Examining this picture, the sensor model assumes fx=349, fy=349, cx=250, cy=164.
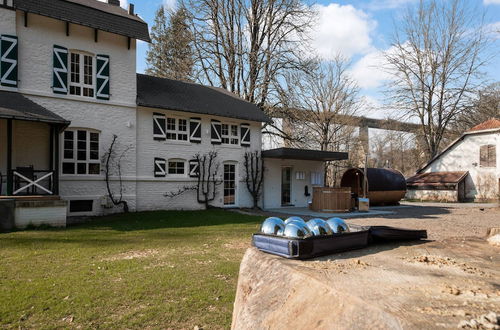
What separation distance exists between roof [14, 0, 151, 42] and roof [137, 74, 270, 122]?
2684 millimetres

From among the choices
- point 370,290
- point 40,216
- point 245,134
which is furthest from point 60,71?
point 370,290

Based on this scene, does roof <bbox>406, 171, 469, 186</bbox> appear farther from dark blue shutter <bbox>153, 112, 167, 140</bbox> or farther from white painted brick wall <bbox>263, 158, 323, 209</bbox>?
dark blue shutter <bbox>153, 112, 167, 140</bbox>

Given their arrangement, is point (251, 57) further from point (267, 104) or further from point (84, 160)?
point (84, 160)

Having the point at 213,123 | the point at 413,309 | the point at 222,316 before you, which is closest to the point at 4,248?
the point at 222,316

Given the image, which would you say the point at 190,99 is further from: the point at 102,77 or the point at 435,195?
the point at 435,195

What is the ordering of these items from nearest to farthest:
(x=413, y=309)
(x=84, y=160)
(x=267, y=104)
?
(x=413, y=309), (x=84, y=160), (x=267, y=104)

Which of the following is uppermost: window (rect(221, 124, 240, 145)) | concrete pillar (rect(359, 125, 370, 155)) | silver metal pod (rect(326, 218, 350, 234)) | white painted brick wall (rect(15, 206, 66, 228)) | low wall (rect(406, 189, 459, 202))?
concrete pillar (rect(359, 125, 370, 155))

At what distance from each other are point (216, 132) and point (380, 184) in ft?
33.6

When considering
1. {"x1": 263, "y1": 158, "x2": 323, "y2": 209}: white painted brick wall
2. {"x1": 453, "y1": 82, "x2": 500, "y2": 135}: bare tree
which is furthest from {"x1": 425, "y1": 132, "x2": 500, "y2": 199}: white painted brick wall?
{"x1": 263, "y1": 158, "x2": 323, "y2": 209}: white painted brick wall

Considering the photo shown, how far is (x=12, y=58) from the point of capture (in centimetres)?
1312

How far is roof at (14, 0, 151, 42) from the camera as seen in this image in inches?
523

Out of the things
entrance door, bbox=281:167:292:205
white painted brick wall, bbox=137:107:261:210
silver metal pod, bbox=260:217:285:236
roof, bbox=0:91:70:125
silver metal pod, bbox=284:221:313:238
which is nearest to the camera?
silver metal pod, bbox=284:221:313:238

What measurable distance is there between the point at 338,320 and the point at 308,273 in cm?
54

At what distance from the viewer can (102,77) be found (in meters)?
15.1
